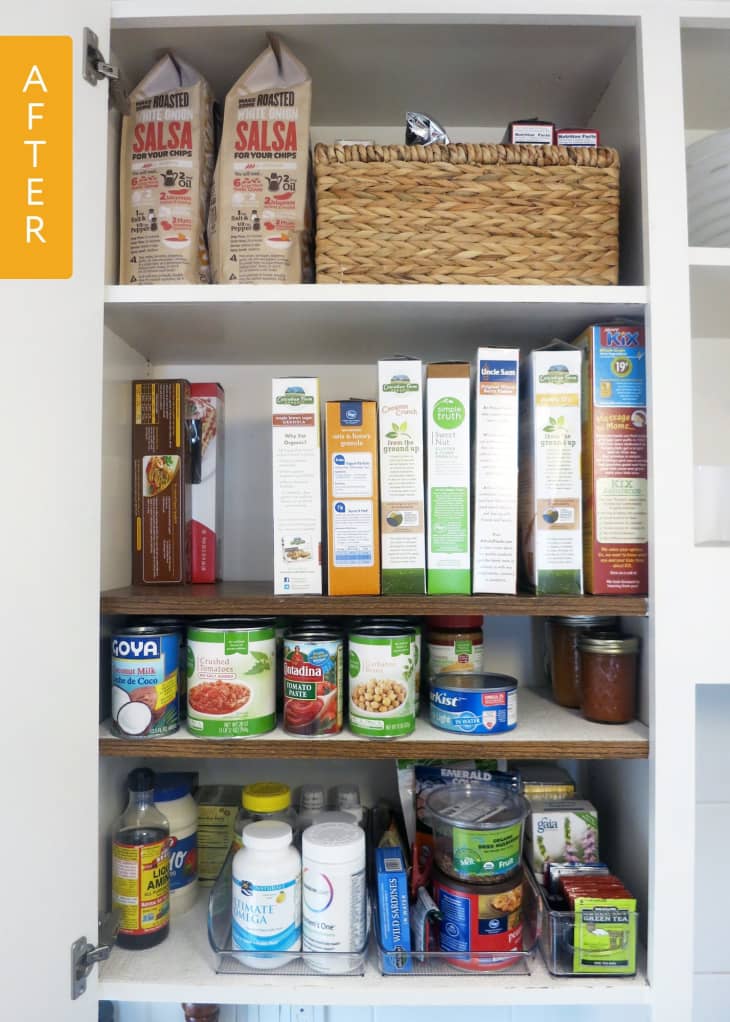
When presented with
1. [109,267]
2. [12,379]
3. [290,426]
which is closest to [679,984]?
[290,426]

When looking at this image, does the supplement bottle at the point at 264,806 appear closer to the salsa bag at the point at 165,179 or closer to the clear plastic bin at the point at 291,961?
the clear plastic bin at the point at 291,961

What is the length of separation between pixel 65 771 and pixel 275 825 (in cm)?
29

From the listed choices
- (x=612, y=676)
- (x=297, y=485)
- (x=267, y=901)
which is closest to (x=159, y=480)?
(x=297, y=485)

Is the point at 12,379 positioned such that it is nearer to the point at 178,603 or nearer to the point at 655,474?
the point at 178,603

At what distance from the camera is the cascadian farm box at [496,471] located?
918mm

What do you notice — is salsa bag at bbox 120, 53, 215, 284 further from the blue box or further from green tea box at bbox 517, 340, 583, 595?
the blue box

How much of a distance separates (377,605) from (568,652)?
1.10ft

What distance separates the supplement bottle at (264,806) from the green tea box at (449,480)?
0.36m

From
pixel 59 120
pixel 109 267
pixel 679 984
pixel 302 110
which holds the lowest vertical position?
pixel 679 984

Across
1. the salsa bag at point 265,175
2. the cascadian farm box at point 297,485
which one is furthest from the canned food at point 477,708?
the salsa bag at point 265,175

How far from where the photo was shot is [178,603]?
885 millimetres

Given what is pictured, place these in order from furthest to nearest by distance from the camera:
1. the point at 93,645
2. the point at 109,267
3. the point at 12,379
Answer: the point at 109,267, the point at 93,645, the point at 12,379

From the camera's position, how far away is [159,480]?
1034 millimetres

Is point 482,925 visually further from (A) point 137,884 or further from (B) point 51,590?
(B) point 51,590
